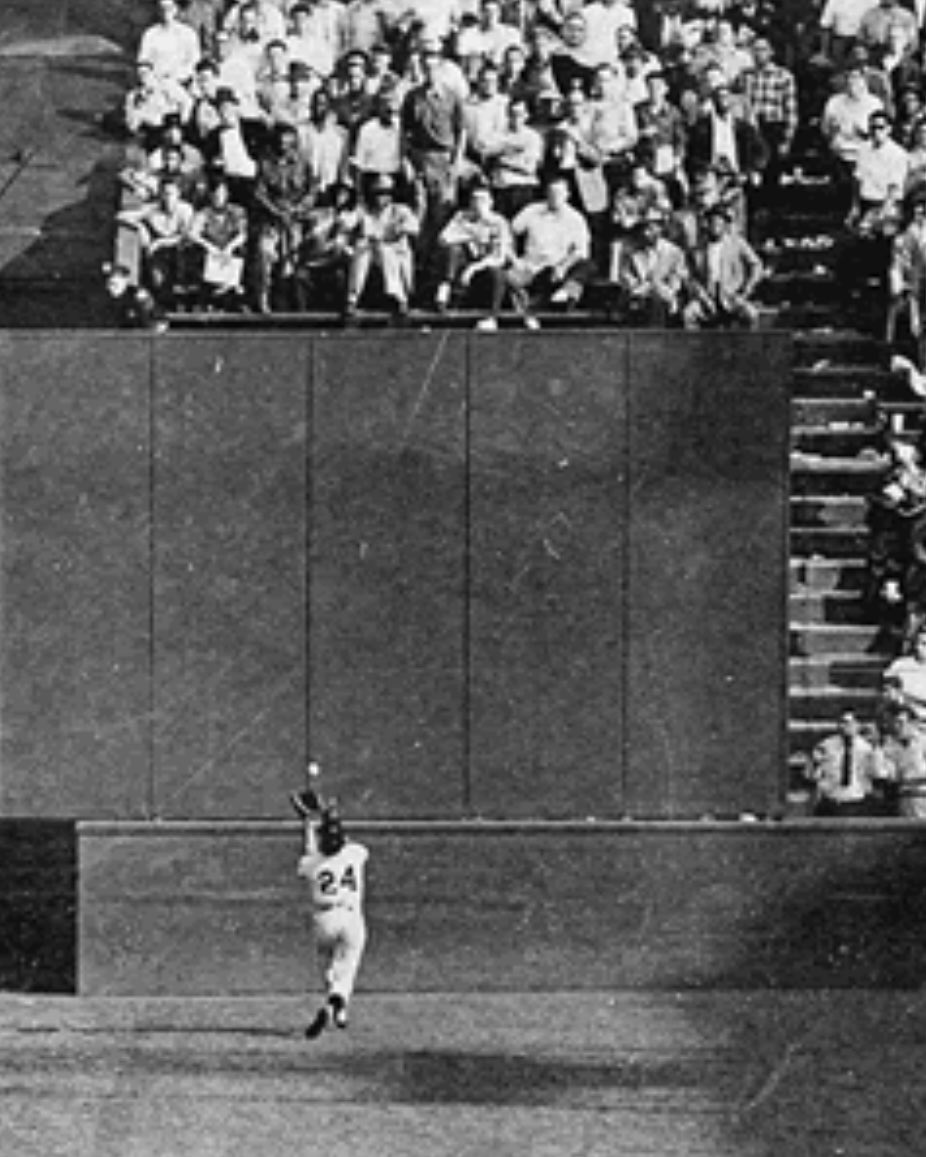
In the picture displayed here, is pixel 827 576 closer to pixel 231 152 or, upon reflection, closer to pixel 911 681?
pixel 911 681

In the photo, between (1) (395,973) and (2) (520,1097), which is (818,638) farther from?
(2) (520,1097)

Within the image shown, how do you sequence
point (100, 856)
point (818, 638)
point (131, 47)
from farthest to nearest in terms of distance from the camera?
point (131, 47)
point (818, 638)
point (100, 856)

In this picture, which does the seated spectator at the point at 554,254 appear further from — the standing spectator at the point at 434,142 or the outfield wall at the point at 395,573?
the outfield wall at the point at 395,573

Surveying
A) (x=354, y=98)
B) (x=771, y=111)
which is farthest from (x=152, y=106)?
(x=771, y=111)

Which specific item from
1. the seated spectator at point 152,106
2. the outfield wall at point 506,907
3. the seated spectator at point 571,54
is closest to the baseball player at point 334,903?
the outfield wall at point 506,907

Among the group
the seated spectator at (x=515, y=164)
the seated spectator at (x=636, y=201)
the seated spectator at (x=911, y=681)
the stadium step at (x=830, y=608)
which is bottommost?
the seated spectator at (x=911, y=681)

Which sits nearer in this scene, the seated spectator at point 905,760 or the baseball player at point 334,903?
the baseball player at point 334,903

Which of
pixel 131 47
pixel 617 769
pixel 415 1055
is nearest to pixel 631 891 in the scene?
pixel 617 769
